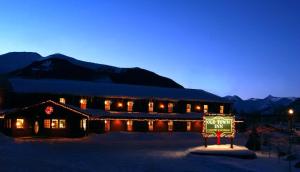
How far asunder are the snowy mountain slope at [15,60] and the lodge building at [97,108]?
90547 mm

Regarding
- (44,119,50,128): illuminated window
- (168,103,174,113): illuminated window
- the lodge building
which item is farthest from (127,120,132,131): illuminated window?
(44,119,50,128): illuminated window

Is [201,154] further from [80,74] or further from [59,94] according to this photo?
[80,74]

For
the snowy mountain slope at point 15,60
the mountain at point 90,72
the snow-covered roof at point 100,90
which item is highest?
the snowy mountain slope at point 15,60

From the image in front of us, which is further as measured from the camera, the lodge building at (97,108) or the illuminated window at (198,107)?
the illuminated window at (198,107)

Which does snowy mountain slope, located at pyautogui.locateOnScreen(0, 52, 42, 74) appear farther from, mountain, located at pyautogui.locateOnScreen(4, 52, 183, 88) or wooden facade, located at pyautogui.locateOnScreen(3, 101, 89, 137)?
wooden facade, located at pyautogui.locateOnScreen(3, 101, 89, 137)

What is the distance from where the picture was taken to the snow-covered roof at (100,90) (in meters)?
54.7

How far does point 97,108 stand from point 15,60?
11350 centimetres

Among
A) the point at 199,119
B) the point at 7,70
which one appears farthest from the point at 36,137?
the point at 7,70

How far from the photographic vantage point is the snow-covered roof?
5469 cm

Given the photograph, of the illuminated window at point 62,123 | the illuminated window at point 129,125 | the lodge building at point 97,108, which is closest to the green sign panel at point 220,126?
the lodge building at point 97,108

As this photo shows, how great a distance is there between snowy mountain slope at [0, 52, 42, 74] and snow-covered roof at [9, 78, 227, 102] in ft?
287

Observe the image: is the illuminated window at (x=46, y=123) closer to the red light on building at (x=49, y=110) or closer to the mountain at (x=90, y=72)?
the red light on building at (x=49, y=110)

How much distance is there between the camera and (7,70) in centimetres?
14012

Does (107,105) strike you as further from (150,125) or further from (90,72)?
(90,72)
